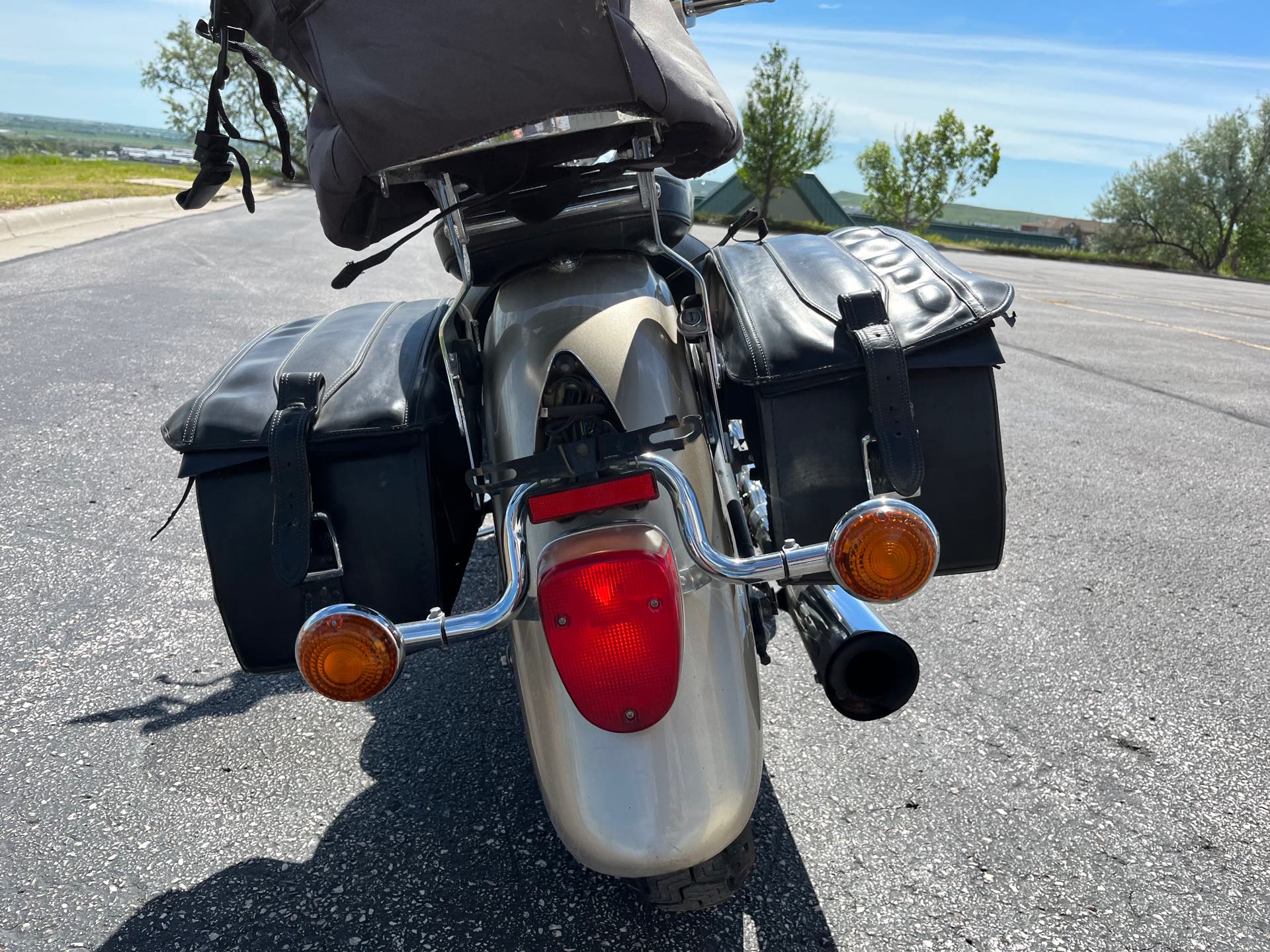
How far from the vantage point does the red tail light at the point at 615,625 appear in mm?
1357

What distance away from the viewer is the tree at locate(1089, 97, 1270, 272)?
43.9m

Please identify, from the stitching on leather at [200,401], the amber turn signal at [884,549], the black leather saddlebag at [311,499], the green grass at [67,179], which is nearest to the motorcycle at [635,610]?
the amber turn signal at [884,549]

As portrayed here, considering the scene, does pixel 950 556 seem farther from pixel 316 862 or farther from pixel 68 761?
pixel 68 761

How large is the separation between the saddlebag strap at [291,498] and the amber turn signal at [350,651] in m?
0.39

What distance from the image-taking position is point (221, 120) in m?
1.91

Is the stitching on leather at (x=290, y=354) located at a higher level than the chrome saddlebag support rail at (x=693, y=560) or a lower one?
higher

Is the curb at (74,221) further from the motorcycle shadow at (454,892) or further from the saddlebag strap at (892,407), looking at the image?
the saddlebag strap at (892,407)

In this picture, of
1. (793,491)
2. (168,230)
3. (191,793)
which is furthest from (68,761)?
(168,230)

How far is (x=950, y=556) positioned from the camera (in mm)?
1908

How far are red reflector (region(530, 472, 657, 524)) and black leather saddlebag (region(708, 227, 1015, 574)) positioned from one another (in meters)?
0.39

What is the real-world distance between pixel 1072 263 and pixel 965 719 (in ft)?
94.0

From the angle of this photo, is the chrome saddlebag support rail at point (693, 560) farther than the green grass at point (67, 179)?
No

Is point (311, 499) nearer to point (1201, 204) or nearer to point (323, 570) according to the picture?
point (323, 570)

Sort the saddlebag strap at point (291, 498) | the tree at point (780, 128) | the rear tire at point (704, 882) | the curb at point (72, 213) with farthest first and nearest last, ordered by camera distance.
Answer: the tree at point (780, 128) < the curb at point (72, 213) < the saddlebag strap at point (291, 498) < the rear tire at point (704, 882)
